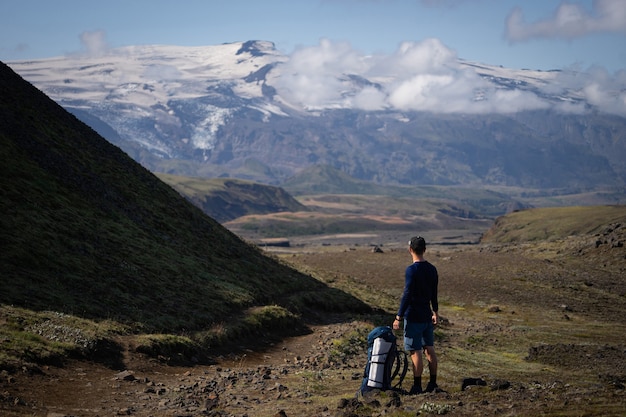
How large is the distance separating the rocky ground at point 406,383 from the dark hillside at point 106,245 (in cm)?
490

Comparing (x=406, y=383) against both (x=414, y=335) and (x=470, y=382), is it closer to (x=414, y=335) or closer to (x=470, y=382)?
(x=470, y=382)

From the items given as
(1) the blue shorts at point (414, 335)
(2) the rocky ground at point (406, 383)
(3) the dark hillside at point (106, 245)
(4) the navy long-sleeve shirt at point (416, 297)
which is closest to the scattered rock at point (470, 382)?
(2) the rocky ground at point (406, 383)

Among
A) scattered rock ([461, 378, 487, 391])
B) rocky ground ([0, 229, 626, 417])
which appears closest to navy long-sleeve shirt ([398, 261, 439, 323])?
rocky ground ([0, 229, 626, 417])

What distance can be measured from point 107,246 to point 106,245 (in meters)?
0.14

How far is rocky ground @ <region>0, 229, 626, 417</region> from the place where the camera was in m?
18.4

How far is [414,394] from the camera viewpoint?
65.1 feet

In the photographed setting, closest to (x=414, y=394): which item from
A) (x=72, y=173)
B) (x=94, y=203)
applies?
(x=94, y=203)

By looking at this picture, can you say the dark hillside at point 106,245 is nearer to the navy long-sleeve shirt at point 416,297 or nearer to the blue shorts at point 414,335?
the blue shorts at point 414,335

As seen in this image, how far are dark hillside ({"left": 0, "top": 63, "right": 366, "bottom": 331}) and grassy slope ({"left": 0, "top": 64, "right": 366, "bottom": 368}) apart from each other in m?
0.11

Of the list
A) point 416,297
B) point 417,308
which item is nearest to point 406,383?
point 417,308

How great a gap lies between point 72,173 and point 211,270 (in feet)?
42.9

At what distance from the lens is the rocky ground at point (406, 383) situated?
1844 cm

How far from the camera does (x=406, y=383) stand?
81.6ft

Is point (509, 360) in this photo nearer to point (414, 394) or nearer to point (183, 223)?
point (414, 394)
